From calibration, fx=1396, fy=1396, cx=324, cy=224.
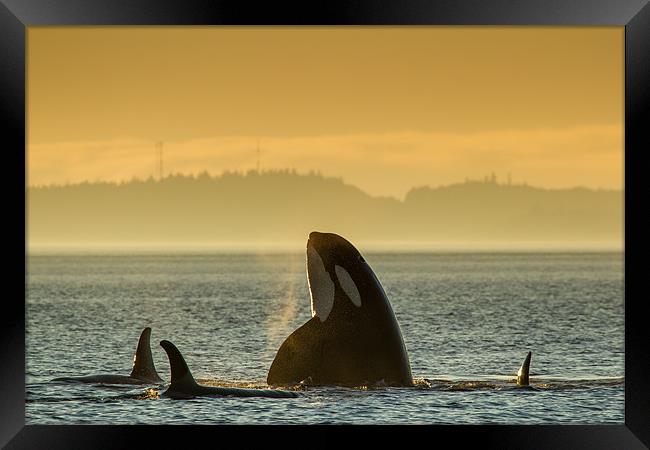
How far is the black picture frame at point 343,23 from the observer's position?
1894cm

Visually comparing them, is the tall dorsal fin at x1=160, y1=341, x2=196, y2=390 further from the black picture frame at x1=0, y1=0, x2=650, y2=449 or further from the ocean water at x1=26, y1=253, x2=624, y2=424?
the black picture frame at x1=0, y1=0, x2=650, y2=449

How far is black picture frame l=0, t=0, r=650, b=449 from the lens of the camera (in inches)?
746

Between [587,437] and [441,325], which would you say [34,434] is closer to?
[587,437]

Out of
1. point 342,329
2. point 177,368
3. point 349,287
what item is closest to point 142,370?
point 177,368

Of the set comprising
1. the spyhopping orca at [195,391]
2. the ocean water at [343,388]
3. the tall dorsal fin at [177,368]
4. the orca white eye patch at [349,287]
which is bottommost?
the ocean water at [343,388]

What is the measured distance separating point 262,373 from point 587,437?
80.4ft

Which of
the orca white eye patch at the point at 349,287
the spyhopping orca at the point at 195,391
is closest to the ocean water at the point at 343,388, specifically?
the spyhopping orca at the point at 195,391

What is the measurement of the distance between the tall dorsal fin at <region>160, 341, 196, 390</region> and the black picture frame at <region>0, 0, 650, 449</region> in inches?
154

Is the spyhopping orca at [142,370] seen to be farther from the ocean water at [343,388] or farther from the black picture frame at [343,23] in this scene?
the black picture frame at [343,23]

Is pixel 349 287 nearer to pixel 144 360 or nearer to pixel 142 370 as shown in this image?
pixel 144 360

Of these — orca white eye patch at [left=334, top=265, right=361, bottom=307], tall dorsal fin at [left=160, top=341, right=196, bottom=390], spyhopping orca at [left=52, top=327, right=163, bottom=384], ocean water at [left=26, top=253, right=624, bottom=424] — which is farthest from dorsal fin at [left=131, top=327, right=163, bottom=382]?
orca white eye patch at [left=334, top=265, right=361, bottom=307]

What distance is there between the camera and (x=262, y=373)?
42906 mm

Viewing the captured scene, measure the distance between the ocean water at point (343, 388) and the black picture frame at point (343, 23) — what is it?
5398 millimetres

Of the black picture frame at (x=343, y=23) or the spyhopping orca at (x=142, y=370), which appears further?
the spyhopping orca at (x=142, y=370)
